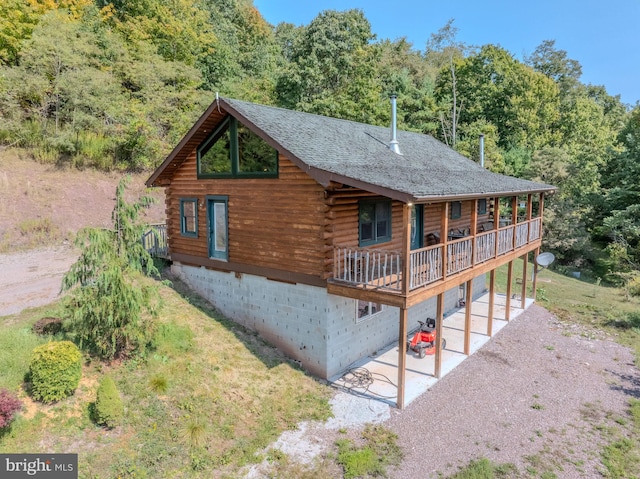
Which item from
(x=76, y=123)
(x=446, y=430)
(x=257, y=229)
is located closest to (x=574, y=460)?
(x=446, y=430)

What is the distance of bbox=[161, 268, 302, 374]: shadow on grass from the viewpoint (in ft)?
38.6

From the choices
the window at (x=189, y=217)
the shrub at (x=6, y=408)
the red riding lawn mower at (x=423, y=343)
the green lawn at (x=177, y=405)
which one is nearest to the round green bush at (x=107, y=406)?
the green lawn at (x=177, y=405)

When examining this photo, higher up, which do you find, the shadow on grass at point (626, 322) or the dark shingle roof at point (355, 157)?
the dark shingle roof at point (355, 157)

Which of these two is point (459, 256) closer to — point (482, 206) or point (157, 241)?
point (482, 206)

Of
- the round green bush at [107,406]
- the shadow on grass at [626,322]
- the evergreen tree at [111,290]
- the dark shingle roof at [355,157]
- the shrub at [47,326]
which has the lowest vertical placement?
the shadow on grass at [626,322]

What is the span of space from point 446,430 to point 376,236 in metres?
5.55

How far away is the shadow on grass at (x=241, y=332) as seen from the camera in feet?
38.6

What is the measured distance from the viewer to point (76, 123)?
25.0 metres

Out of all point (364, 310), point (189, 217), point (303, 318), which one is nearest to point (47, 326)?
point (189, 217)

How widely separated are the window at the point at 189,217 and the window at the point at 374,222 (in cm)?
566

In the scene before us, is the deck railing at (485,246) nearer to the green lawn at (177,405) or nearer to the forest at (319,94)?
the green lawn at (177,405)

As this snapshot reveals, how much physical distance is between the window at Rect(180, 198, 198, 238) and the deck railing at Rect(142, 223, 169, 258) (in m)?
2.01

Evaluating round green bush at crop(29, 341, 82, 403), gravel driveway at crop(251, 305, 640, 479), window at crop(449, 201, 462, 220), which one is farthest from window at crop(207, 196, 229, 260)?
window at crop(449, 201, 462, 220)

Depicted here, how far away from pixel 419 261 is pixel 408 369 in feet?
10.2
